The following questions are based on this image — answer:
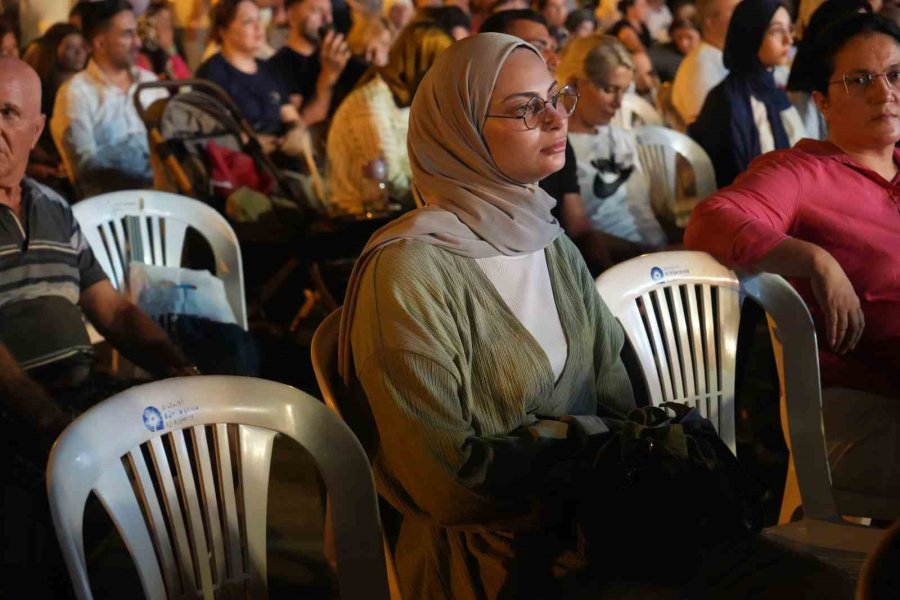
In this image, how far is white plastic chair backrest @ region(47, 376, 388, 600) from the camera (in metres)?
1.33

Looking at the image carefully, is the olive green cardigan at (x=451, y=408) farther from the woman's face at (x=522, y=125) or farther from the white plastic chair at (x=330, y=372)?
the woman's face at (x=522, y=125)

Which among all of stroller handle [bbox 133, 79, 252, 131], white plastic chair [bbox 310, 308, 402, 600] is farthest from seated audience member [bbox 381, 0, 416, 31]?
white plastic chair [bbox 310, 308, 402, 600]

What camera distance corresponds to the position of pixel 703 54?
181 inches

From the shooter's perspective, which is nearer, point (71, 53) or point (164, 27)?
point (71, 53)

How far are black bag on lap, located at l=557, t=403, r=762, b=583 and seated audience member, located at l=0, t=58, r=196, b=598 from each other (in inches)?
40.3

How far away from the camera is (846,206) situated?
84.6 inches

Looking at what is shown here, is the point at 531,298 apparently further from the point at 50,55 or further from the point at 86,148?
the point at 50,55

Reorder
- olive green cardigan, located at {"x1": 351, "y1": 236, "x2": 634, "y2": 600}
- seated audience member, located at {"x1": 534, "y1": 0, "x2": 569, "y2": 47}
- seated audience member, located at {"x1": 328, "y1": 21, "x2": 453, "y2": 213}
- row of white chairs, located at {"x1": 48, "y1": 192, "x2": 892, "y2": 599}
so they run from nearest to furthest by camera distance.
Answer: row of white chairs, located at {"x1": 48, "y1": 192, "x2": 892, "y2": 599}, olive green cardigan, located at {"x1": 351, "y1": 236, "x2": 634, "y2": 600}, seated audience member, located at {"x1": 328, "y1": 21, "x2": 453, "y2": 213}, seated audience member, located at {"x1": 534, "y1": 0, "x2": 569, "y2": 47}

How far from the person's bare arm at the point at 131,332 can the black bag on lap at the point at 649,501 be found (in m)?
1.10

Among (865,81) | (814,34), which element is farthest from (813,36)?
(865,81)

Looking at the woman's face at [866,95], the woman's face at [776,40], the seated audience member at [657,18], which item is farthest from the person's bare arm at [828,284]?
the seated audience member at [657,18]

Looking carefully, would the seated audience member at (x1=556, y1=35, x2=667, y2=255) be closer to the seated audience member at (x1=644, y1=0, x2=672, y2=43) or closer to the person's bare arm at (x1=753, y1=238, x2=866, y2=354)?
the person's bare arm at (x1=753, y1=238, x2=866, y2=354)

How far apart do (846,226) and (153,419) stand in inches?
57.8

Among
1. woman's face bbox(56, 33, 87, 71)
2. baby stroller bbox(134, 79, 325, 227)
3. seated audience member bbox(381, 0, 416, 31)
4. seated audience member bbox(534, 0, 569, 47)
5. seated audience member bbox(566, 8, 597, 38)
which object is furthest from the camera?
seated audience member bbox(566, 8, 597, 38)
